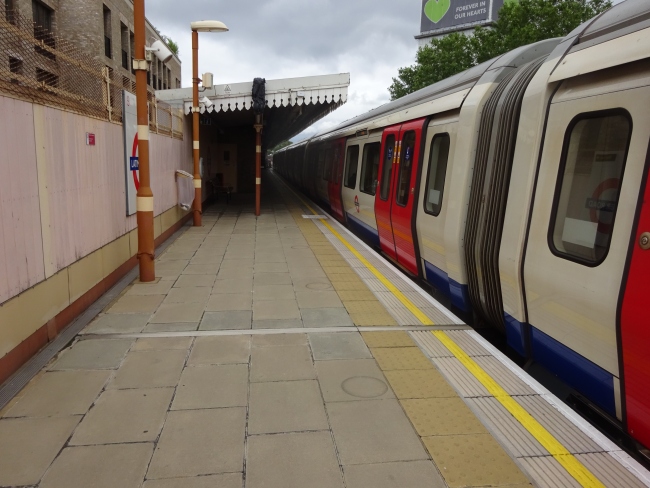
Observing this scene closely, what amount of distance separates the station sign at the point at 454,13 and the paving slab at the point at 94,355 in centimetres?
6171

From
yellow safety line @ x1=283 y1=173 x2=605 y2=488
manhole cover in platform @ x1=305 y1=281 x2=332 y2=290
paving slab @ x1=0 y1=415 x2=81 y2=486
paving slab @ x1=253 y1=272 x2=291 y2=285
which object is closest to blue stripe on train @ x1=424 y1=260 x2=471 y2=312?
yellow safety line @ x1=283 y1=173 x2=605 y2=488

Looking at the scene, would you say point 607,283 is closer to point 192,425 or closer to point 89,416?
point 192,425

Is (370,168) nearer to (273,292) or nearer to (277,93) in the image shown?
(273,292)

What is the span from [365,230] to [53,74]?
6.55 meters

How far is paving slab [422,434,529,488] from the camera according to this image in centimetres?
258

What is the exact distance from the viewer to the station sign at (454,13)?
56969 millimetres

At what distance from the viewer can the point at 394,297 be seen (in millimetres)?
5871

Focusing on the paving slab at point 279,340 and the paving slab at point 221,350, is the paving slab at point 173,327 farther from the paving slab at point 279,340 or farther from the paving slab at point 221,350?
the paving slab at point 279,340

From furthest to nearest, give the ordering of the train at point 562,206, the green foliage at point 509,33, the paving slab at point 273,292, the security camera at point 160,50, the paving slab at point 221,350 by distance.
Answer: the green foliage at point 509,33 < the security camera at point 160,50 < the paving slab at point 273,292 < the paving slab at point 221,350 < the train at point 562,206

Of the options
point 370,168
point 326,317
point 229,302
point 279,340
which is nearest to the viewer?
point 279,340

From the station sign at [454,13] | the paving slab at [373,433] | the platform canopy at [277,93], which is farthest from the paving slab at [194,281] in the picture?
the station sign at [454,13]

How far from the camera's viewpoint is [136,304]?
5539mm

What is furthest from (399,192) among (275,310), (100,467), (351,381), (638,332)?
(100,467)

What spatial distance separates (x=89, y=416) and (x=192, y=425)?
0.73m
